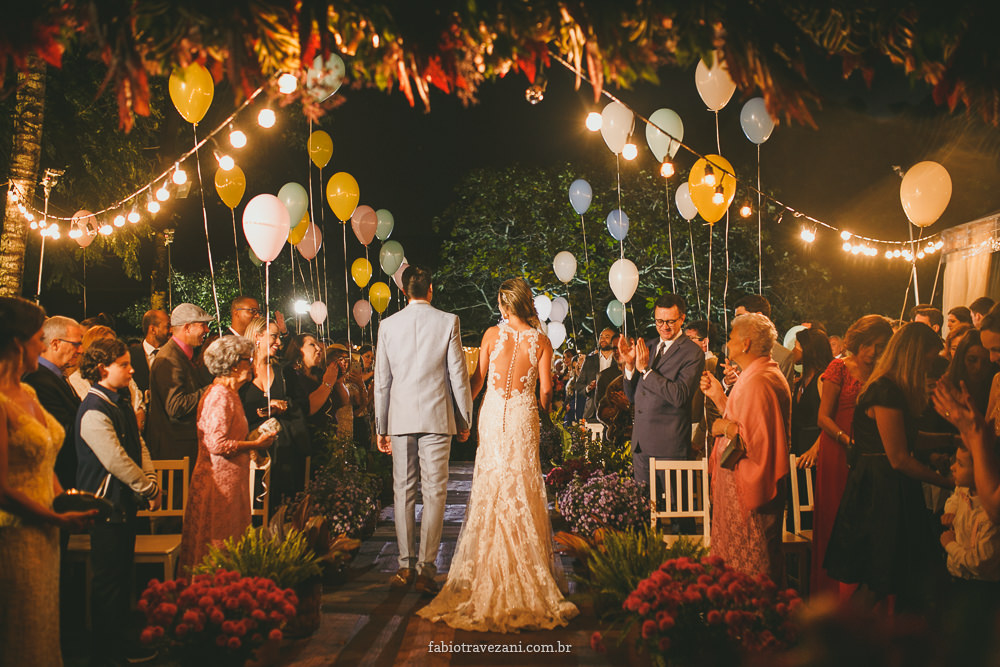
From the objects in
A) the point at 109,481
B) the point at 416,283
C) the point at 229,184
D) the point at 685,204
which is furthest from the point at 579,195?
the point at 109,481

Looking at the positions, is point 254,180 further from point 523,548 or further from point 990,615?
point 990,615

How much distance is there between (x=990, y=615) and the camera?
3.63 ft

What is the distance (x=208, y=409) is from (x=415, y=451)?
1405mm

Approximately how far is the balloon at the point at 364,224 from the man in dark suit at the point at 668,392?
6.72 meters

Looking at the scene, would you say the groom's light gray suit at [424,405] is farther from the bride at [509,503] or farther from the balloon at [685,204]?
the balloon at [685,204]

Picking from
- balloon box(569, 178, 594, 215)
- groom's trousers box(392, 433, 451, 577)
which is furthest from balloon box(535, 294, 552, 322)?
groom's trousers box(392, 433, 451, 577)

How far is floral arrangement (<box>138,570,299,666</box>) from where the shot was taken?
8.76ft

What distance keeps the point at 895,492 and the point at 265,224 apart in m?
4.71

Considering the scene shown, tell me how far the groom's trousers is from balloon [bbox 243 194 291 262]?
6.70 feet

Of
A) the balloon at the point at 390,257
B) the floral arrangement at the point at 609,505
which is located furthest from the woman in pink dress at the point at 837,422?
the balloon at the point at 390,257

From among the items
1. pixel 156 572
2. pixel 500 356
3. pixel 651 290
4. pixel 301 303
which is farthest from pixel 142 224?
pixel 301 303

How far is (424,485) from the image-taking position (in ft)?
15.4

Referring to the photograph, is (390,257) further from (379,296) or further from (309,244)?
(309,244)

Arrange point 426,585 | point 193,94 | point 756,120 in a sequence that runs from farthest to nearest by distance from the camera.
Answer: point 756,120 < point 193,94 < point 426,585
